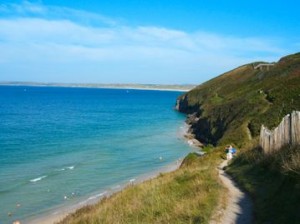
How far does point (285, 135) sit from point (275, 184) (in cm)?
374

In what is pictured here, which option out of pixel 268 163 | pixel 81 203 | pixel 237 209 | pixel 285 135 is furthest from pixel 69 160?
pixel 237 209

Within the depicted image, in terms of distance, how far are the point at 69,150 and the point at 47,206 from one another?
2266cm

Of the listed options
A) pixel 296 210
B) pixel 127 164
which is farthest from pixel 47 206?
pixel 296 210

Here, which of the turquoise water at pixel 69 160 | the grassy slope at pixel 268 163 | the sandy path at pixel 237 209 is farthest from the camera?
the turquoise water at pixel 69 160

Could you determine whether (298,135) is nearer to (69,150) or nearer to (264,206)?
(264,206)

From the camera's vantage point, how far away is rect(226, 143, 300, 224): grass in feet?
33.8

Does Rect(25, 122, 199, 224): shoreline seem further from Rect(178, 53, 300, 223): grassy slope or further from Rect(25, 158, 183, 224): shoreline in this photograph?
Rect(178, 53, 300, 223): grassy slope

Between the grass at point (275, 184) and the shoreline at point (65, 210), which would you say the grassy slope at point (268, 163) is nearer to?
the grass at point (275, 184)

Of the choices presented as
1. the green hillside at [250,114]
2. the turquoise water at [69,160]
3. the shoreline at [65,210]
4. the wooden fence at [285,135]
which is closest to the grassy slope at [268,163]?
the green hillside at [250,114]

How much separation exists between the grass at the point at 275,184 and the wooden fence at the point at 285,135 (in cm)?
46

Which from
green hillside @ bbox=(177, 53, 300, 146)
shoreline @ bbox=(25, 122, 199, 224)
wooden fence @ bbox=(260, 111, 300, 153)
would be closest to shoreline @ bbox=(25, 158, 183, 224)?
shoreline @ bbox=(25, 122, 199, 224)

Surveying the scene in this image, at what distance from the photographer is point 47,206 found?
96.3 ft

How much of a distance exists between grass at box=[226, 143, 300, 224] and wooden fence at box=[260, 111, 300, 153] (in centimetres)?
46

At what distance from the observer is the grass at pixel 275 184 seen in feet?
33.8
